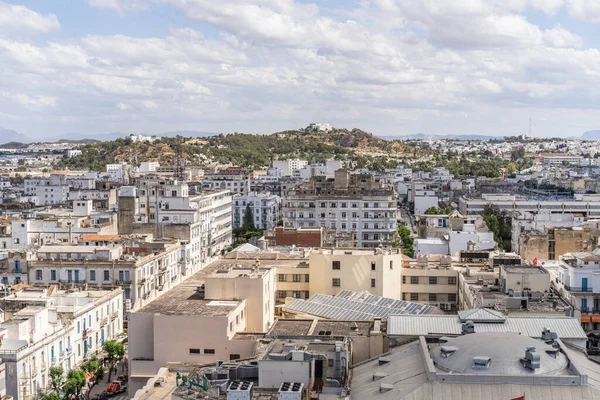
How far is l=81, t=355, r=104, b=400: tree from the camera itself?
48.0 m

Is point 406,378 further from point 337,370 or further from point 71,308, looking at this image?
point 71,308

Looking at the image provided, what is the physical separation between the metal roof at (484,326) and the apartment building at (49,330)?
69.5ft

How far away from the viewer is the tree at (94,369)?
4800 centimetres

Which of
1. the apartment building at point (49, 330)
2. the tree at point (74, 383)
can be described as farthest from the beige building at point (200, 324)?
the apartment building at point (49, 330)

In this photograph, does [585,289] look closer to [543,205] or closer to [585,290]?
[585,290]

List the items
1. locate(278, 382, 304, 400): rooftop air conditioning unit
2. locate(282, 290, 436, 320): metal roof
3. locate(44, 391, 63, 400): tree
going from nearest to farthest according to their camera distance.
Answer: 1. locate(278, 382, 304, 400): rooftop air conditioning unit
2. locate(44, 391, 63, 400): tree
3. locate(282, 290, 436, 320): metal roof

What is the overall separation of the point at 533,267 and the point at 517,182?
14798 centimetres

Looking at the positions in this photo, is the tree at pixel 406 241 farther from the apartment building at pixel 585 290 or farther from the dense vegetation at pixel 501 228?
the apartment building at pixel 585 290

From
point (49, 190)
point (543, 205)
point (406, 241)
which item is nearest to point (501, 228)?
point (406, 241)

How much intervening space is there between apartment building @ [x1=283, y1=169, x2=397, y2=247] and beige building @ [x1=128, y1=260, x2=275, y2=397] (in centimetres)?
5226

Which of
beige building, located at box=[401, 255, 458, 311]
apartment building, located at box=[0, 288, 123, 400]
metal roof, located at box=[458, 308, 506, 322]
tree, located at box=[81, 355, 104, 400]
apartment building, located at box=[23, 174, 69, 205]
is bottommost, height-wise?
tree, located at box=[81, 355, 104, 400]

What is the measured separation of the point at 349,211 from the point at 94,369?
53.9 metres

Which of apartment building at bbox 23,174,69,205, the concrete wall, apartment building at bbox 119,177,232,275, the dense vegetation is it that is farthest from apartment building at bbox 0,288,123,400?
apartment building at bbox 23,174,69,205

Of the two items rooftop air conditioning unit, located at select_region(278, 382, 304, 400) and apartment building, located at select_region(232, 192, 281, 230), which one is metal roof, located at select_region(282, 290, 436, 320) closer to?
rooftop air conditioning unit, located at select_region(278, 382, 304, 400)
